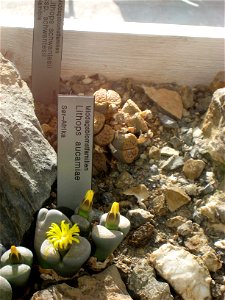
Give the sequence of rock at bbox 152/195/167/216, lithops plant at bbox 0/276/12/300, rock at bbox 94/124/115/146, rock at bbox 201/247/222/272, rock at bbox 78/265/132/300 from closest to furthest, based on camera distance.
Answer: lithops plant at bbox 0/276/12/300, rock at bbox 78/265/132/300, rock at bbox 201/247/222/272, rock at bbox 152/195/167/216, rock at bbox 94/124/115/146

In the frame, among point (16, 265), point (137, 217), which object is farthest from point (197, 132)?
point (16, 265)

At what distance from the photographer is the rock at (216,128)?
1.59 metres

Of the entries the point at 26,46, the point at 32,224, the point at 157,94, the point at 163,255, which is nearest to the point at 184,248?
the point at 163,255

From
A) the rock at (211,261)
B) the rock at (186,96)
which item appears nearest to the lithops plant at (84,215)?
the rock at (211,261)

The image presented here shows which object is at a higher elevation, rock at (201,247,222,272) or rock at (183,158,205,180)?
rock at (183,158,205,180)

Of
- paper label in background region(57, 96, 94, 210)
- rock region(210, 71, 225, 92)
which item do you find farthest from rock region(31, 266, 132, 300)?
rock region(210, 71, 225, 92)

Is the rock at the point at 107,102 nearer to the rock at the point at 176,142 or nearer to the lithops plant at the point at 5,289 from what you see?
the rock at the point at 176,142

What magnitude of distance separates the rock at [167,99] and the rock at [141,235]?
0.48 meters

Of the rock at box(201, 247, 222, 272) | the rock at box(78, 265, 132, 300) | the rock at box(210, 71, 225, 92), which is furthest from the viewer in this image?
the rock at box(210, 71, 225, 92)

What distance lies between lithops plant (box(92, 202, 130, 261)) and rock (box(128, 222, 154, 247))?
A: 0.44ft

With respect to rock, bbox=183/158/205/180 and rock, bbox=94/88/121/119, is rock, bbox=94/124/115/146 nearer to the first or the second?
rock, bbox=94/88/121/119

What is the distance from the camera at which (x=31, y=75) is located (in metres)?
1.74

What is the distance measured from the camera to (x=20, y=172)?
133cm

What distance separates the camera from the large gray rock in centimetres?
133
